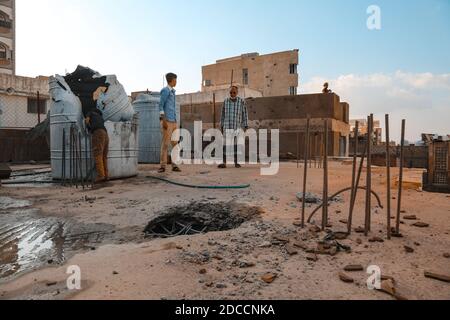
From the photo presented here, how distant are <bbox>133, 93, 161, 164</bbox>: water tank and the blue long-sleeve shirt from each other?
2.52 metres

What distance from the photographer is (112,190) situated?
517cm

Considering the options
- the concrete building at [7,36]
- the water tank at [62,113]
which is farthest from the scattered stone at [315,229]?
the concrete building at [7,36]

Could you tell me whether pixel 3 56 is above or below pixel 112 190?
above

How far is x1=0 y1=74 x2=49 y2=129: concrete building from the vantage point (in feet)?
67.5

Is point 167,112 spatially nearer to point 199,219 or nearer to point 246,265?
point 199,219

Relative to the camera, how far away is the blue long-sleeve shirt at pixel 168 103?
729 cm

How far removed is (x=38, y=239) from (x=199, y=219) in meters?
1.54

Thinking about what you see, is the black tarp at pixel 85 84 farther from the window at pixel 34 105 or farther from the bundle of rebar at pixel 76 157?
the window at pixel 34 105

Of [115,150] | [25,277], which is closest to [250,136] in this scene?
[115,150]

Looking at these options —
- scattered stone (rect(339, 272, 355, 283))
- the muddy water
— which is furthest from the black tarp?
scattered stone (rect(339, 272, 355, 283))

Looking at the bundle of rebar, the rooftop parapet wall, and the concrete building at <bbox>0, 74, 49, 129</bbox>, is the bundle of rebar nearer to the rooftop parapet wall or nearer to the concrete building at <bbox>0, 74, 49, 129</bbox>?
the concrete building at <bbox>0, 74, 49, 129</bbox>

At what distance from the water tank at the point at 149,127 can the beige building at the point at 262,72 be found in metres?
24.2
